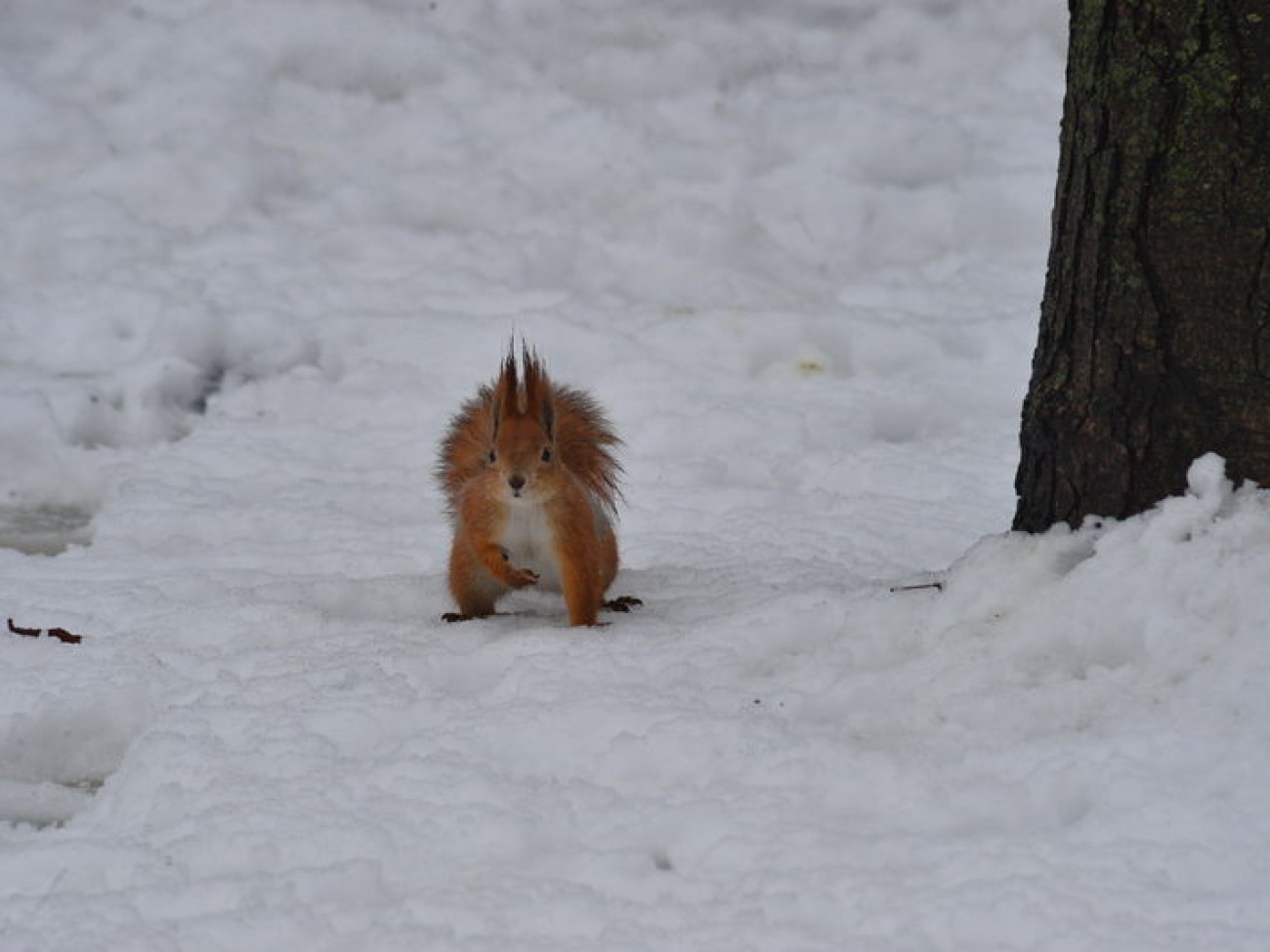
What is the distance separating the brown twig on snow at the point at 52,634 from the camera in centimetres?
330

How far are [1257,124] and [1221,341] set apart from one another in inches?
13.6

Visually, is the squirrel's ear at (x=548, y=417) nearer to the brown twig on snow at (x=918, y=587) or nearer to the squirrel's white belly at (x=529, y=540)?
the squirrel's white belly at (x=529, y=540)

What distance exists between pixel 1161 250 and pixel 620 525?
211 centimetres

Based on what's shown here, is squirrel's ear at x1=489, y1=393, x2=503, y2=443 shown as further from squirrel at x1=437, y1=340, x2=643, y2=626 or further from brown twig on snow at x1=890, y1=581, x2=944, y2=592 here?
brown twig on snow at x1=890, y1=581, x2=944, y2=592


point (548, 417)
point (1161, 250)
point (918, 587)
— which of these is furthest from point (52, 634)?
point (1161, 250)

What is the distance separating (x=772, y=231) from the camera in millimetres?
6387

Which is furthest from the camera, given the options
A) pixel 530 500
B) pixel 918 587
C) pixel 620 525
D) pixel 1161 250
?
pixel 620 525

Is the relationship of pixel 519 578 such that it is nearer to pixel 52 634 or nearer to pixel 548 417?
pixel 548 417

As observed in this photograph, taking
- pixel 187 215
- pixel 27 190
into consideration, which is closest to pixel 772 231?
pixel 187 215

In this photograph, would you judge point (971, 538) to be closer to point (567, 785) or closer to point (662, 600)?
point (662, 600)

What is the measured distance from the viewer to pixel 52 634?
334 cm

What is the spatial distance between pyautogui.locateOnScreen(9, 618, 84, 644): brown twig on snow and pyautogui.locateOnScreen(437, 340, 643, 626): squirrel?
783 millimetres

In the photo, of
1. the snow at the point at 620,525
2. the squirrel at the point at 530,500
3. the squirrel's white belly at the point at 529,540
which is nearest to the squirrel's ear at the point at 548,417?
the squirrel at the point at 530,500

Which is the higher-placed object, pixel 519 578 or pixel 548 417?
pixel 548 417
